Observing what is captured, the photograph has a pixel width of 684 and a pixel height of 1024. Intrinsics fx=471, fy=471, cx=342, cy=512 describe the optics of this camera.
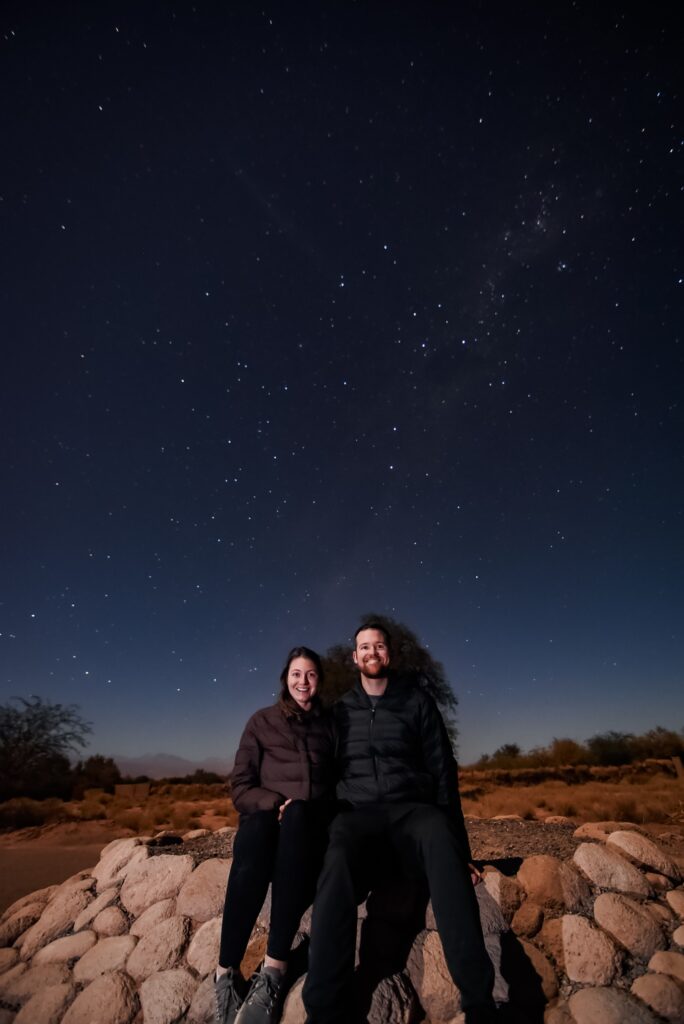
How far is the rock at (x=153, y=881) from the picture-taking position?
14.2 ft

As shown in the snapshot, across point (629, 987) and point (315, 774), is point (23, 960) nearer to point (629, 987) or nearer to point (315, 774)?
point (315, 774)

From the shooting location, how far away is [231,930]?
2.82 meters

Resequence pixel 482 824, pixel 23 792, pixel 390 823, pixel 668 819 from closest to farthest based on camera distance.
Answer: pixel 390 823 → pixel 482 824 → pixel 668 819 → pixel 23 792

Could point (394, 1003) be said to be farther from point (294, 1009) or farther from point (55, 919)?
point (55, 919)

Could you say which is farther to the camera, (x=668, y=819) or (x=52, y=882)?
(x=668, y=819)

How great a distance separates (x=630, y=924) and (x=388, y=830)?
203cm

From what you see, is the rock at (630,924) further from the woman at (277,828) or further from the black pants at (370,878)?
the woman at (277,828)

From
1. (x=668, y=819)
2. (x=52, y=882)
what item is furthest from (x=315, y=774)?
(x=668, y=819)

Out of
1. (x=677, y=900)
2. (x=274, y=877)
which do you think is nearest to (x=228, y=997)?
(x=274, y=877)

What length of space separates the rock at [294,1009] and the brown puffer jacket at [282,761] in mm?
1090

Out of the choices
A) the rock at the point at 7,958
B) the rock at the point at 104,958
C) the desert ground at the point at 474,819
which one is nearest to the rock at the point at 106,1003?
the rock at the point at 104,958

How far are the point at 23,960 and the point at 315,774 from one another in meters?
3.66

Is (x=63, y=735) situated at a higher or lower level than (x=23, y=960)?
higher

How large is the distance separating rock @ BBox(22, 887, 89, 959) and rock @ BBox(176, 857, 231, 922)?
1406 mm
